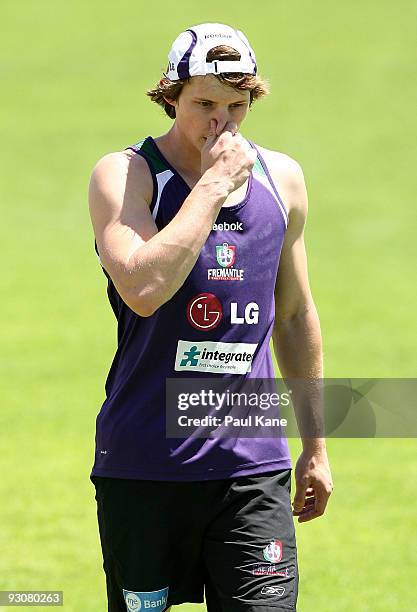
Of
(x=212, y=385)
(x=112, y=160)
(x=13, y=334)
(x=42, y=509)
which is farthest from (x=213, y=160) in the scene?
(x=13, y=334)

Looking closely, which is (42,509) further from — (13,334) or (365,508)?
(13,334)

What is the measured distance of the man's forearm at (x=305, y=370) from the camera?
16.4 feet

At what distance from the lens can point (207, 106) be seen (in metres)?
4.62

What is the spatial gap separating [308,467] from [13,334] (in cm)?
927

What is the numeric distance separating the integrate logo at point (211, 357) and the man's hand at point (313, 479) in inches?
22.9

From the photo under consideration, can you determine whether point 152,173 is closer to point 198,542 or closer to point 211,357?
point 211,357

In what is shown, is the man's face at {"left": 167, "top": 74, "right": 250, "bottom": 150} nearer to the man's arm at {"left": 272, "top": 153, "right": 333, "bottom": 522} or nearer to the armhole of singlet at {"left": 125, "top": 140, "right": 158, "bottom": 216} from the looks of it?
the armhole of singlet at {"left": 125, "top": 140, "right": 158, "bottom": 216}

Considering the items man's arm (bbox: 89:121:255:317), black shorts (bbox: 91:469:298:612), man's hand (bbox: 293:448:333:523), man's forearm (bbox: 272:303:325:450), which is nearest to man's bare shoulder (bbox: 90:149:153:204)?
man's arm (bbox: 89:121:255:317)

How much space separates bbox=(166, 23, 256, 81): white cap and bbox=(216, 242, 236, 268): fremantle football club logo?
0.58 metres

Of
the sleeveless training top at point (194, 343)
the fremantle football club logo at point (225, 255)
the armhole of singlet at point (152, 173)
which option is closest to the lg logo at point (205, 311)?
the sleeveless training top at point (194, 343)

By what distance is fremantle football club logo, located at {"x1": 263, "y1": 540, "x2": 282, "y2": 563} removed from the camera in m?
4.60

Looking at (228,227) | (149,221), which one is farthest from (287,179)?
(149,221)

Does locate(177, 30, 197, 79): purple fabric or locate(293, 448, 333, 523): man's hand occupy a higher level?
locate(177, 30, 197, 79): purple fabric

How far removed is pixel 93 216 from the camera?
456 cm
